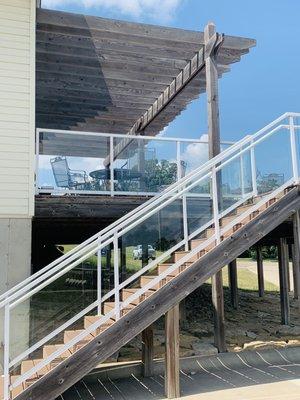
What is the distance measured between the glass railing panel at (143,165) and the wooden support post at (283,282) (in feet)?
14.1

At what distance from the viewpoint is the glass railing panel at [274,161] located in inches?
283

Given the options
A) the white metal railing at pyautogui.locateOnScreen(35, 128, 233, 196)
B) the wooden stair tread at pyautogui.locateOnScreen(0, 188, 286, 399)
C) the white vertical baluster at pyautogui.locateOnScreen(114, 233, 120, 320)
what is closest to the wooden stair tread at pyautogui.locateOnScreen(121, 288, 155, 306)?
the wooden stair tread at pyautogui.locateOnScreen(0, 188, 286, 399)

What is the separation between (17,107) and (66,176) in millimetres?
1489

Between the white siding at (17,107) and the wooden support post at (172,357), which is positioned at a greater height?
the white siding at (17,107)

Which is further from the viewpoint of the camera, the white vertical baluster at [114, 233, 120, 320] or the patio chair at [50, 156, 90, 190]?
the patio chair at [50, 156, 90, 190]

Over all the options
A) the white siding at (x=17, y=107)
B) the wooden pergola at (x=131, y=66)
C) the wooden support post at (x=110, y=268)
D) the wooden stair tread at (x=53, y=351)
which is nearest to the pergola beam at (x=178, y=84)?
the wooden pergola at (x=131, y=66)

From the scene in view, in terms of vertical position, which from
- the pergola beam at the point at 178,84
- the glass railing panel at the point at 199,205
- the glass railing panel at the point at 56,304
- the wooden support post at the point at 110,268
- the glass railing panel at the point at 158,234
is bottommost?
the glass railing panel at the point at 56,304

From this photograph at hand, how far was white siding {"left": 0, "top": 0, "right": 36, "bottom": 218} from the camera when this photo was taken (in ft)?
24.4

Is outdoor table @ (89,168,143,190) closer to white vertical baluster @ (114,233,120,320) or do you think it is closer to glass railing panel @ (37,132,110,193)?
glass railing panel @ (37,132,110,193)

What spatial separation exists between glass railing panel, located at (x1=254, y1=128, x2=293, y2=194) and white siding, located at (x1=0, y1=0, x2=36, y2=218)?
3.84 meters

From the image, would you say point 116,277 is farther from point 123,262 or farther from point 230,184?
point 230,184

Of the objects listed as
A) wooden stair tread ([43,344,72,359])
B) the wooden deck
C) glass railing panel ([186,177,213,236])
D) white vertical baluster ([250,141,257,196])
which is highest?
white vertical baluster ([250,141,257,196])

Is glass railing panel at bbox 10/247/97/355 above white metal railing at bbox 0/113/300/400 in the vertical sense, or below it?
below

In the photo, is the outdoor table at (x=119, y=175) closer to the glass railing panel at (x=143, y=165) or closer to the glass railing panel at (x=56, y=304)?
the glass railing panel at (x=143, y=165)
